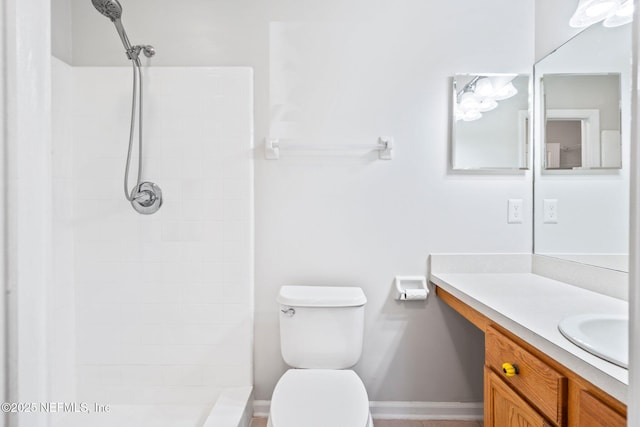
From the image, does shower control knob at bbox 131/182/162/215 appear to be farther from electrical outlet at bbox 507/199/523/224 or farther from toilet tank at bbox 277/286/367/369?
electrical outlet at bbox 507/199/523/224

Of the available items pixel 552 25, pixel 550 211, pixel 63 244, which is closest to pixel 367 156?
pixel 550 211

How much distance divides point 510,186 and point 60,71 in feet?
7.44

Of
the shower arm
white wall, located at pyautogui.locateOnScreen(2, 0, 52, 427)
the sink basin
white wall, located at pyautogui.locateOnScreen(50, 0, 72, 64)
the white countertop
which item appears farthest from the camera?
white wall, located at pyautogui.locateOnScreen(50, 0, 72, 64)

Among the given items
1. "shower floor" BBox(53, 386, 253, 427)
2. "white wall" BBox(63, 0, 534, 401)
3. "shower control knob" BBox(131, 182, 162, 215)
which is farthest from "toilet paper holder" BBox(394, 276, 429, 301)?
"shower control knob" BBox(131, 182, 162, 215)

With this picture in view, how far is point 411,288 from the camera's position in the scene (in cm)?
183

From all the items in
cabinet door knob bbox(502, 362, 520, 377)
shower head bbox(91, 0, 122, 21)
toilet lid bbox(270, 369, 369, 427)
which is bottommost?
toilet lid bbox(270, 369, 369, 427)

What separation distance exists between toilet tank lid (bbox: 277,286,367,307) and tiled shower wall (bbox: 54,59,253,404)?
26 centimetres

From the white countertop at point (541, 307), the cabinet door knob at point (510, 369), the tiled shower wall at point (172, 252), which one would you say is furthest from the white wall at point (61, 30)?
the cabinet door knob at point (510, 369)

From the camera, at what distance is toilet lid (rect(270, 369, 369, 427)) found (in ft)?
3.98

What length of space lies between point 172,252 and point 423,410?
1.52 metres

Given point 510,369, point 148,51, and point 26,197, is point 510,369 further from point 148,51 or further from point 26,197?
point 148,51

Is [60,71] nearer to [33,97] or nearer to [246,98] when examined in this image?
[246,98]

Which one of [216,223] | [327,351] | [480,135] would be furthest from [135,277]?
[480,135]

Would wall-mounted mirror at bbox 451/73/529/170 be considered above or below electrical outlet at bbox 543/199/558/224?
Answer: above
